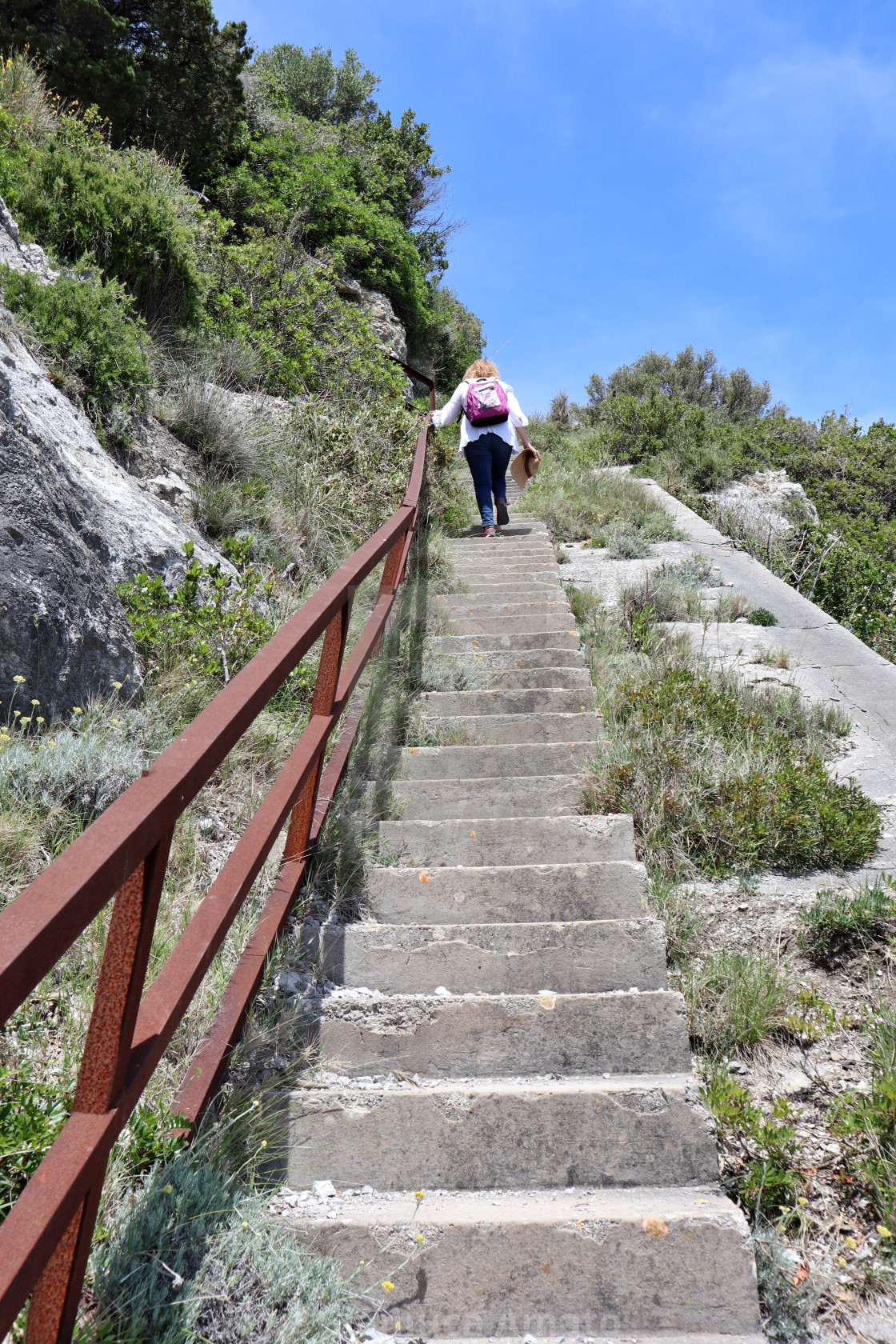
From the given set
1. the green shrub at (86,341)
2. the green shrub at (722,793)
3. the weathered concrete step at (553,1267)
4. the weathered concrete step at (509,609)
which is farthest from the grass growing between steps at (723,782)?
the green shrub at (86,341)

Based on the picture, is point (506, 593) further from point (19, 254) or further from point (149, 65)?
point (149, 65)

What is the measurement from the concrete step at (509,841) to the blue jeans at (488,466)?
5.49m

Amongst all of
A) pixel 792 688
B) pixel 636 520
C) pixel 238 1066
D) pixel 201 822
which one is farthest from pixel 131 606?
pixel 636 520

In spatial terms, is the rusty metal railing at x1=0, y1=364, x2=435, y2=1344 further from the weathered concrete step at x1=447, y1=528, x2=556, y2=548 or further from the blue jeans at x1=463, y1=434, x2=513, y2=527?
the blue jeans at x1=463, y1=434, x2=513, y2=527

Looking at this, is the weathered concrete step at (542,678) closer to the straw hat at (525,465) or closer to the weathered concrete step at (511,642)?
the weathered concrete step at (511,642)

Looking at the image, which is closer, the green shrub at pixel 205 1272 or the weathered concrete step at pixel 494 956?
the green shrub at pixel 205 1272

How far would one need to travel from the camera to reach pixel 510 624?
6.39 meters

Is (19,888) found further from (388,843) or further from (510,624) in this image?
(510,624)

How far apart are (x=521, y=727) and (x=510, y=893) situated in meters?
1.63

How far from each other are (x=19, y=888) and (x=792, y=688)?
4611 millimetres

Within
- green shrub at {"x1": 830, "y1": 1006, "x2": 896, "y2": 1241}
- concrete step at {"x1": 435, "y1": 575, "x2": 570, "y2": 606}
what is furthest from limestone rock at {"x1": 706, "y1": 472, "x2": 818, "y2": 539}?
green shrub at {"x1": 830, "y1": 1006, "x2": 896, "y2": 1241}

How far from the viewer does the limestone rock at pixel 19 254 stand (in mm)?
4992

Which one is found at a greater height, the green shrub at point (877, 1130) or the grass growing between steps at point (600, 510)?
the grass growing between steps at point (600, 510)

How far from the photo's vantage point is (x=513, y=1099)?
217cm
